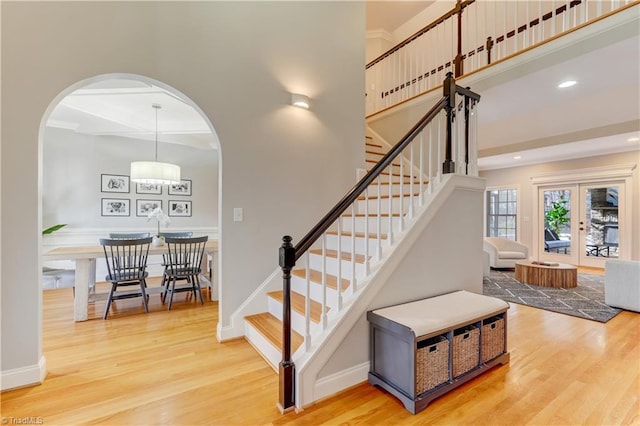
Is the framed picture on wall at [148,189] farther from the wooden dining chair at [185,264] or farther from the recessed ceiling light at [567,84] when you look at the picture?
the recessed ceiling light at [567,84]

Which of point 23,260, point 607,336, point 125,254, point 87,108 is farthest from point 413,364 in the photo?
point 87,108

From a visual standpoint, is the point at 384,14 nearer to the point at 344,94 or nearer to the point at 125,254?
the point at 344,94

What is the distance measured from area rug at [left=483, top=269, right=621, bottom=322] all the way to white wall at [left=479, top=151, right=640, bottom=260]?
5.61ft

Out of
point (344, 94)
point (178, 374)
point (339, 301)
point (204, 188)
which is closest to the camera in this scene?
point (339, 301)

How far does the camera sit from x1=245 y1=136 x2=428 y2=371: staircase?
1.96m

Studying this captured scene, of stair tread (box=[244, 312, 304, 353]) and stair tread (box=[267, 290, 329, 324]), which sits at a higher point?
stair tread (box=[267, 290, 329, 324])

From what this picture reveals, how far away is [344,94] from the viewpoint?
11.1 feet

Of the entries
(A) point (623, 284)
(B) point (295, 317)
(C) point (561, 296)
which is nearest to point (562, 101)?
(A) point (623, 284)

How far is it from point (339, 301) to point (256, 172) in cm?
153

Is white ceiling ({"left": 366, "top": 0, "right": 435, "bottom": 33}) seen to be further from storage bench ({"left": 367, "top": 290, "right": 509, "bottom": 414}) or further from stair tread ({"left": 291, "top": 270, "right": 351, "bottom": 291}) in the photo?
storage bench ({"left": 367, "top": 290, "right": 509, "bottom": 414})

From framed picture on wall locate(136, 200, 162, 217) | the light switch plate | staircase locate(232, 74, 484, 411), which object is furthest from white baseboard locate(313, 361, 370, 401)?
framed picture on wall locate(136, 200, 162, 217)

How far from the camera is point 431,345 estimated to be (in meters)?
1.79

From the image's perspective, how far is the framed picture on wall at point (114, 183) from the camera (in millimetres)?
4992

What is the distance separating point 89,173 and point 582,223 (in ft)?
33.1
